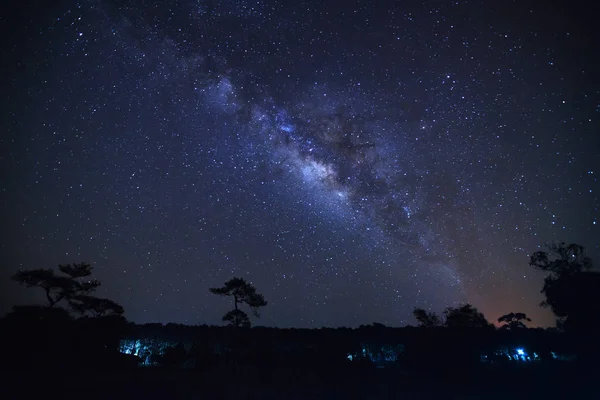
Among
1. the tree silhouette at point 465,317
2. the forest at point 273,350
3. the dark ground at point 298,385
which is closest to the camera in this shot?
the dark ground at point 298,385

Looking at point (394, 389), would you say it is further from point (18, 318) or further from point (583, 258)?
point (583, 258)

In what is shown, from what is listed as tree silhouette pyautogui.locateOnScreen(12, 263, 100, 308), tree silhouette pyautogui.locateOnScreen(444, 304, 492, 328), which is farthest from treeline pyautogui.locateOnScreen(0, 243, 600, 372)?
tree silhouette pyautogui.locateOnScreen(444, 304, 492, 328)

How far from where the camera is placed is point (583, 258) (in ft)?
121

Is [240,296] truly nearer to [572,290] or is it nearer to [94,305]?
[94,305]

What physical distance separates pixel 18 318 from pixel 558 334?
40.9m

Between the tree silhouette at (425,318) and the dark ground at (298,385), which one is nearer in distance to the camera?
the dark ground at (298,385)

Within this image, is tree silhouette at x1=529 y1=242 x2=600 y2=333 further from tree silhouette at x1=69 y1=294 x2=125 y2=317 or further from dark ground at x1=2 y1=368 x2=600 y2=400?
tree silhouette at x1=69 y1=294 x2=125 y2=317

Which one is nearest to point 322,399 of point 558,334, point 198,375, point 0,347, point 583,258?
point 198,375

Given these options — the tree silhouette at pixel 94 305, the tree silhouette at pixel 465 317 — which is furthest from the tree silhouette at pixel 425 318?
the tree silhouette at pixel 94 305

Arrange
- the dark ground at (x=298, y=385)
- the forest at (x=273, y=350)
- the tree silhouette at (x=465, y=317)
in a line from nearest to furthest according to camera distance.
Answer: the dark ground at (x=298, y=385) → the forest at (x=273, y=350) → the tree silhouette at (x=465, y=317)

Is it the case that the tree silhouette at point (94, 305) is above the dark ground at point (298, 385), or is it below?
above

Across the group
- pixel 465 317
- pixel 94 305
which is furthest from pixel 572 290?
pixel 94 305

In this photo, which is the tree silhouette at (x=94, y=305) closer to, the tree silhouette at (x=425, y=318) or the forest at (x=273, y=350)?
the forest at (x=273, y=350)

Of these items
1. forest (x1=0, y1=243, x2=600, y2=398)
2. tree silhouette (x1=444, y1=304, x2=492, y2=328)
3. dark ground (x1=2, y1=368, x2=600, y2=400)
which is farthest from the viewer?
tree silhouette (x1=444, y1=304, x2=492, y2=328)
